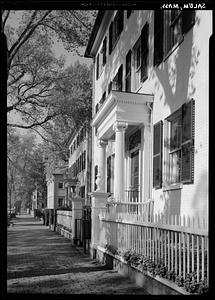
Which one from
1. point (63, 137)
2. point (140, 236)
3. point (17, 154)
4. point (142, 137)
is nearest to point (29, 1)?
point (140, 236)

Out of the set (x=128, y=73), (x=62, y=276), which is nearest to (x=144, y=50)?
(x=128, y=73)

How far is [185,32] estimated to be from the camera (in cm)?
825

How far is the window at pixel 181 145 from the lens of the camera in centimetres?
782

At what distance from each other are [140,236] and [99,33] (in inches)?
425

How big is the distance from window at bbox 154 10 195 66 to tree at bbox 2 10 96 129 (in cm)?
171

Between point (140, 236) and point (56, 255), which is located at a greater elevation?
point (140, 236)

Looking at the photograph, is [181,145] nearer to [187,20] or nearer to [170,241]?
[187,20]

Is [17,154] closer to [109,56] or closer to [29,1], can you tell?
[109,56]

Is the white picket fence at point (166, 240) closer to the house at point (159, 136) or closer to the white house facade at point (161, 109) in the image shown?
the house at point (159, 136)


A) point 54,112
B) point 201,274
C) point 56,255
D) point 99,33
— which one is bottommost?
point 56,255

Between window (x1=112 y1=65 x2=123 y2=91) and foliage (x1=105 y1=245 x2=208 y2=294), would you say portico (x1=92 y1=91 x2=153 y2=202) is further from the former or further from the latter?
foliage (x1=105 y1=245 x2=208 y2=294)

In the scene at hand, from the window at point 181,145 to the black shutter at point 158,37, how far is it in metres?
1.63

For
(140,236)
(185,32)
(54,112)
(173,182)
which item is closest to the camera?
(140,236)

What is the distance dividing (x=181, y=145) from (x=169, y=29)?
282 centimetres
